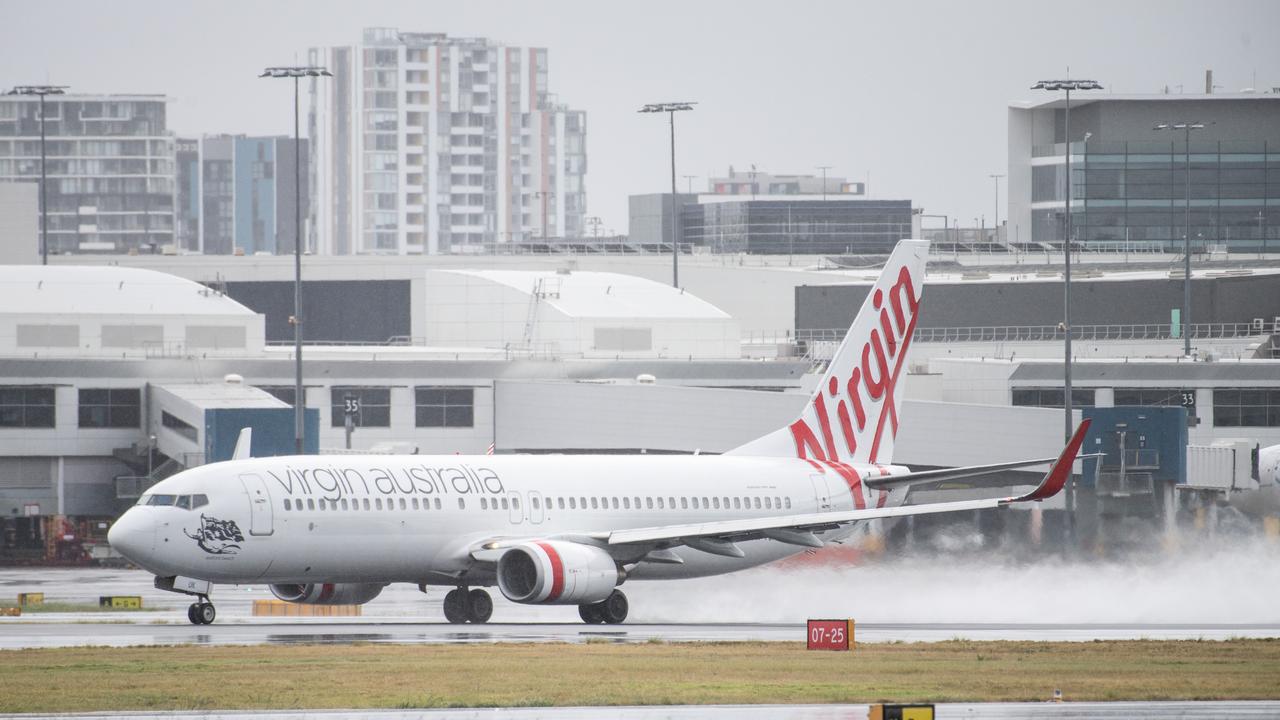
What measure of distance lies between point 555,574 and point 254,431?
124ft

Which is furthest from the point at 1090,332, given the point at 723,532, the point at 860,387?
the point at 723,532

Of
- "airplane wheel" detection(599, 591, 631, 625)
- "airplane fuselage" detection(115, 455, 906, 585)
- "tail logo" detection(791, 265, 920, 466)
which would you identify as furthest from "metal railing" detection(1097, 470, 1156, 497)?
"airplane wheel" detection(599, 591, 631, 625)

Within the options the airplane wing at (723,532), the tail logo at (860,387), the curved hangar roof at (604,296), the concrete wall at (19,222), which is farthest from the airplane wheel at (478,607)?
the concrete wall at (19,222)

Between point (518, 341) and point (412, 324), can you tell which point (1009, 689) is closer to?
point (518, 341)

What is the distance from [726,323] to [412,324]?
143ft

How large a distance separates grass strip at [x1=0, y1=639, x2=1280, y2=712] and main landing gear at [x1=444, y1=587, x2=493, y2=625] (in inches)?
374

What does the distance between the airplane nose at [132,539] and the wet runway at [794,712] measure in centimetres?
1771

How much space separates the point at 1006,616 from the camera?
2400 inches

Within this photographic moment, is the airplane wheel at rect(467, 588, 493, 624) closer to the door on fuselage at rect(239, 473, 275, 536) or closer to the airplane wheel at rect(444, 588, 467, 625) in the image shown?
the airplane wheel at rect(444, 588, 467, 625)

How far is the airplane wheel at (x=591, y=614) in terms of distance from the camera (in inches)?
2208

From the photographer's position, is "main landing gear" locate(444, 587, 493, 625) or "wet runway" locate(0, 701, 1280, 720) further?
"main landing gear" locate(444, 587, 493, 625)

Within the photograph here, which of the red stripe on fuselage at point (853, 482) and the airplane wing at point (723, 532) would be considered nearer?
the airplane wing at point (723, 532)

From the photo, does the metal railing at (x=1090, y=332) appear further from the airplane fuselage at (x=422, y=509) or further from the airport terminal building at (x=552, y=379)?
the airplane fuselage at (x=422, y=509)

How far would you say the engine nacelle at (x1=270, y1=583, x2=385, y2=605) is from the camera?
54.8 m
